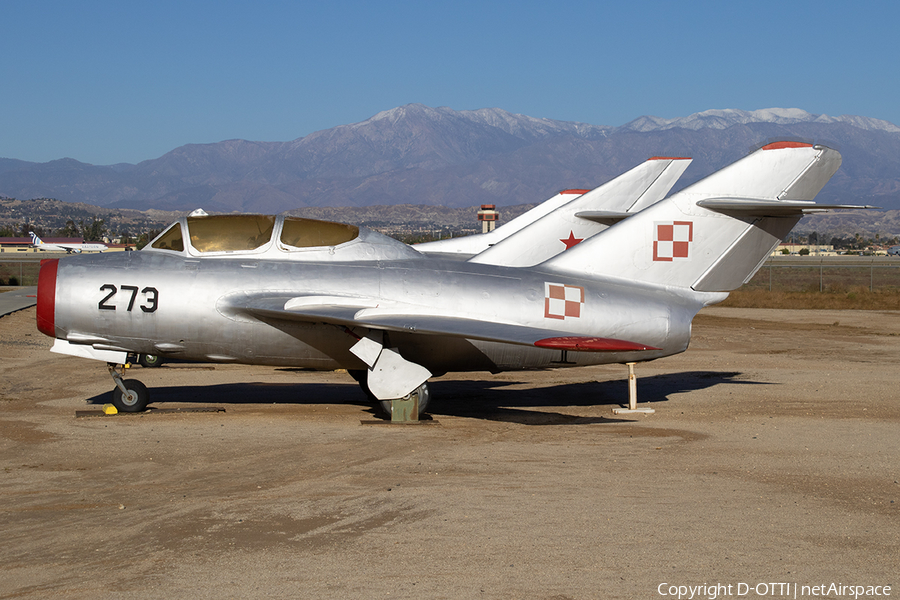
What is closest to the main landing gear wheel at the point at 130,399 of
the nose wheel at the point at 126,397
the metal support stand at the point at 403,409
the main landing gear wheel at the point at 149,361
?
the nose wheel at the point at 126,397

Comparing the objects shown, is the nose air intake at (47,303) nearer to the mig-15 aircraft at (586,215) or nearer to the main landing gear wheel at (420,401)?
the main landing gear wheel at (420,401)

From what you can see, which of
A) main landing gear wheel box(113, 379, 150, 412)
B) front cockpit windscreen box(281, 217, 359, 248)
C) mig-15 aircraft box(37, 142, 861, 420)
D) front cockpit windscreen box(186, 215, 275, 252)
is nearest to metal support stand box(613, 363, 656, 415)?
mig-15 aircraft box(37, 142, 861, 420)

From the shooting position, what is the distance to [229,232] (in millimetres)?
12391

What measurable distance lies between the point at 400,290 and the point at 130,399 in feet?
15.1

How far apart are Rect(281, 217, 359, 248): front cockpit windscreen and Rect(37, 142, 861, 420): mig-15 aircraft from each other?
0.9 inches

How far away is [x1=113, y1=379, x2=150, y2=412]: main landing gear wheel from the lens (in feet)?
41.4

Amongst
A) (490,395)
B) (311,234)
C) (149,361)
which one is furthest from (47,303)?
(490,395)

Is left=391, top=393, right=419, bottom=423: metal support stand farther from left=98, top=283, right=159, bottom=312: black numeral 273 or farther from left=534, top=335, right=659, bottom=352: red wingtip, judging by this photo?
left=98, top=283, right=159, bottom=312: black numeral 273

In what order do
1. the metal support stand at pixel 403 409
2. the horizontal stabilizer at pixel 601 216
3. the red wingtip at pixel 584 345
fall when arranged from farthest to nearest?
the horizontal stabilizer at pixel 601 216 < the metal support stand at pixel 403 409 < the red wingtip at pixel 584 345

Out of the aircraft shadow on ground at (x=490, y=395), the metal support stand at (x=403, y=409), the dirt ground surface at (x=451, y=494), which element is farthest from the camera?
the aircraft shadow on ground at (x=490, y=395)

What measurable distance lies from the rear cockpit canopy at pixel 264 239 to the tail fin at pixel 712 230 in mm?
3232

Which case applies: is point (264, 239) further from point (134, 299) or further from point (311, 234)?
point (134, 299)

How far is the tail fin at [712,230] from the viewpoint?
12.9 meters

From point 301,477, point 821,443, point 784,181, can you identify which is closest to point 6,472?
point 301,477
